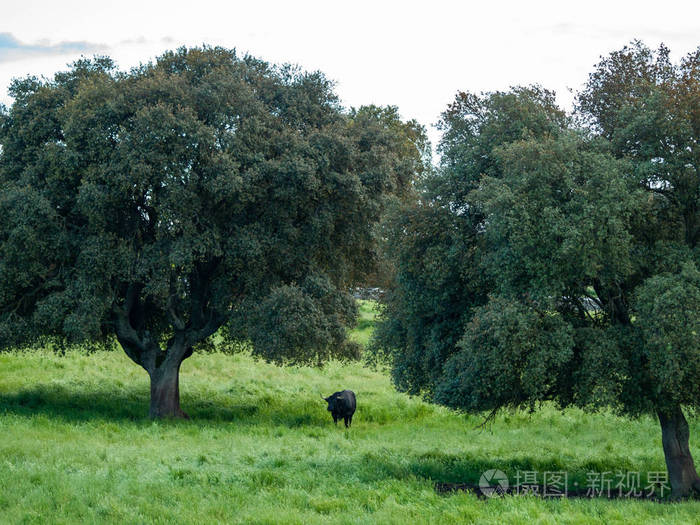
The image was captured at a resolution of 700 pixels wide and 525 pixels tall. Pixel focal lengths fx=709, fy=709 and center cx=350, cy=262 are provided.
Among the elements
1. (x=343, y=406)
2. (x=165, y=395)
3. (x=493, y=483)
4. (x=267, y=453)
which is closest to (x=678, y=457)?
(x=493, y=483)

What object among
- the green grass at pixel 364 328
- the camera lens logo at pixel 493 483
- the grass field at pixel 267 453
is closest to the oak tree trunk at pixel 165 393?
the grass field at pixel 267 453

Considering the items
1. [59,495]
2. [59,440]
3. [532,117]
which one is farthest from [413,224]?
[59,440]

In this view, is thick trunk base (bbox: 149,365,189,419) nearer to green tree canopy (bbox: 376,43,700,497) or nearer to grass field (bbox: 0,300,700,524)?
grass field (bbox: 0,300,700,524)

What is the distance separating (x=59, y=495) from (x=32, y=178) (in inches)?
657

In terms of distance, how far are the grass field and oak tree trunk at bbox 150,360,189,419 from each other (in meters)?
0.83

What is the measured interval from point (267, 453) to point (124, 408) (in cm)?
1167

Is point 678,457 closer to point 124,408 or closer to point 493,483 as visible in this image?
point 493,483

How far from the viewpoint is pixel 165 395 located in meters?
30.1

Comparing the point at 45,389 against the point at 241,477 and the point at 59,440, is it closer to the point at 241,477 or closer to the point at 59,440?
the point at 59,440

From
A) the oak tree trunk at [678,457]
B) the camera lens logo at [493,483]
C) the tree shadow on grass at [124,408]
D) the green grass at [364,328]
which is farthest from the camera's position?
the green grass at [364,328]

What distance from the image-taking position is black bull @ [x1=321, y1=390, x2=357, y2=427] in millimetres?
30672

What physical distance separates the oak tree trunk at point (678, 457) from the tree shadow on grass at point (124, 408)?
15.2 meters

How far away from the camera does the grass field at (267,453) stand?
51.4 feet

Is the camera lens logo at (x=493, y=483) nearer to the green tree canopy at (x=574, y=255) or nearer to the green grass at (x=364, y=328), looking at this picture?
the green tree canopy at (x=574, y=255)
